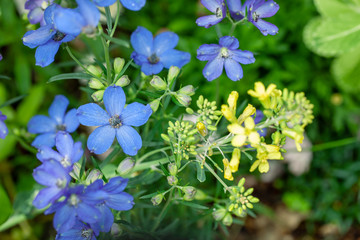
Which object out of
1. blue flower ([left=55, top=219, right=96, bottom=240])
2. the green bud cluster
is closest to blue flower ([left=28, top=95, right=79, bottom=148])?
blue flower ([left=55, top=219, right=96, bottom=240])

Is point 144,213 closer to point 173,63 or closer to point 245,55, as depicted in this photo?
point 173,63

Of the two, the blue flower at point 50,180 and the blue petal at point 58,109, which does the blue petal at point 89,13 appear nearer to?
the blue flower at point 50,180

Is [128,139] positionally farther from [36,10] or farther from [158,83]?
[36,10]

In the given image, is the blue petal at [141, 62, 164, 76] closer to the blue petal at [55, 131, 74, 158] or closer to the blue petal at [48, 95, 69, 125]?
the blue petal at [55, 131, 74, 158]

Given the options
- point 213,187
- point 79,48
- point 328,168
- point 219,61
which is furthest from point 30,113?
point 328,168

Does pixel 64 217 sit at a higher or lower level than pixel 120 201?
higher

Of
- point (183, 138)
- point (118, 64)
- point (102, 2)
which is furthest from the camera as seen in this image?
point (118, 64)

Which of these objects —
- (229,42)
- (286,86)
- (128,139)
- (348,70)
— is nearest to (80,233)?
(128,139)
